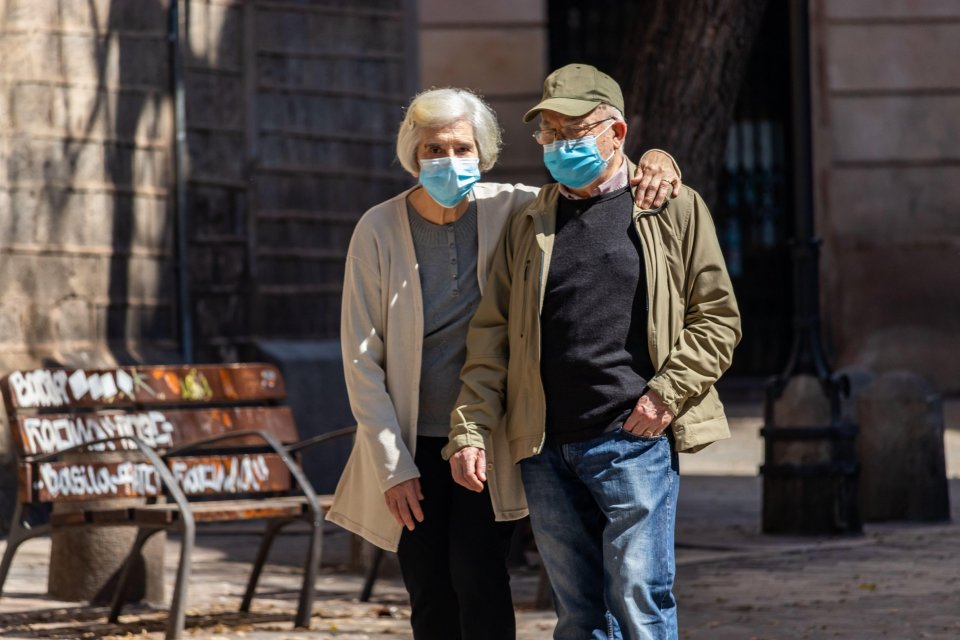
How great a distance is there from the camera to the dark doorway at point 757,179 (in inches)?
689

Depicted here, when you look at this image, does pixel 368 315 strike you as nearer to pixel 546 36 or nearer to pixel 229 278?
pixel 229 278

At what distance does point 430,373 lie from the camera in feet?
14.7

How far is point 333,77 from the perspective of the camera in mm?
12141

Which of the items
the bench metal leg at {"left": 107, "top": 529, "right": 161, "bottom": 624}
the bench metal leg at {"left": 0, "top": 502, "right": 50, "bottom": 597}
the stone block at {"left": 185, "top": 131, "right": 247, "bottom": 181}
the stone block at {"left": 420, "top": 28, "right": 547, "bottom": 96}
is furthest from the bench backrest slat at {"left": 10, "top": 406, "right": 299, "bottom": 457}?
the stone block at {"left": 420, "top": 28, "right": 547, "bottom": 96}

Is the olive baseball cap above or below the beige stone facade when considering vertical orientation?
below

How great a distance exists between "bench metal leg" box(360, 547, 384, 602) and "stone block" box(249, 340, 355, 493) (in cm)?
404

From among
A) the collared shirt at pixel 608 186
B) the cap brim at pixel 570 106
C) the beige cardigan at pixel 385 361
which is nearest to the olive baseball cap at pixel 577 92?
the cap brim at pixel 570 106

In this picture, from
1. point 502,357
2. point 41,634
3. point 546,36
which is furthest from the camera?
point 546,36

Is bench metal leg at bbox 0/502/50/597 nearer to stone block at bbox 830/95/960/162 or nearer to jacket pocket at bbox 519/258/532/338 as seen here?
jacket pocket at bbox 519/258/532/338

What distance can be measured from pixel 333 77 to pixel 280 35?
1.62 ft

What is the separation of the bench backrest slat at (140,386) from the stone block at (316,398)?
367cm

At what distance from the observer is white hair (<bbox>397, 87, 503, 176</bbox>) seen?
4.49 m

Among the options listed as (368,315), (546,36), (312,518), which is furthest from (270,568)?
(546,36)

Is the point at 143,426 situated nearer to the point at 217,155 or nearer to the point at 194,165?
the point at 194,165
